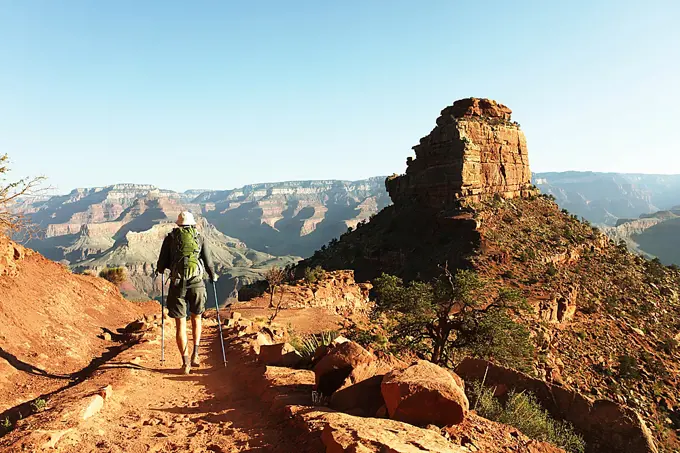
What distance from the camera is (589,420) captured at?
349 inches

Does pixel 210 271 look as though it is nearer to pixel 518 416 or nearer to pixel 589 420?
pixel 518 416

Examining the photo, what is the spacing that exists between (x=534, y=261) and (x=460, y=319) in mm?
27708

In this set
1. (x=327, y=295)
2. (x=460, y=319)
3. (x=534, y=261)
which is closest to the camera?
(x=460, y=319)

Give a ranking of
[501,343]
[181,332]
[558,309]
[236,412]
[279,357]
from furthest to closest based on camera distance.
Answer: [558,309] < [501,343] < [279,357] < [181,332] < [236,412]

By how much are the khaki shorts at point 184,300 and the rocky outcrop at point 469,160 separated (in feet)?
148

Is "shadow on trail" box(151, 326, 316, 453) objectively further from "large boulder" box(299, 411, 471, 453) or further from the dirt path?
"large boulder" box(299, 411, 471, 453)

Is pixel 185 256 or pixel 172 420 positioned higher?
pixel 185 256

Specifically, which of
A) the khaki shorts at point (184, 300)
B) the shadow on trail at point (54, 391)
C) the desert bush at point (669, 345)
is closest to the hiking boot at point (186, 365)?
the khaki shorts at point (184, 300)

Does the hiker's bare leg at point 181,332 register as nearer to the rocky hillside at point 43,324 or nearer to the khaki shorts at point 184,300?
the khaki shorts at point 184,300

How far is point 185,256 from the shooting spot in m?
7.11

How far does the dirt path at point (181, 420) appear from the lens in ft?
14.1

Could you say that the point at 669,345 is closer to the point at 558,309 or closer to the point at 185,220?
the point at 558,309

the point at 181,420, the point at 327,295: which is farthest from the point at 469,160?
the point at 181,420

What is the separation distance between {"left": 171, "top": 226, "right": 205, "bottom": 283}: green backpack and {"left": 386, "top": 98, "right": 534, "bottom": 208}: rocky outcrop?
148ft
